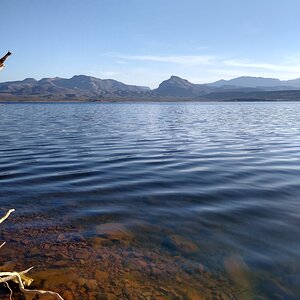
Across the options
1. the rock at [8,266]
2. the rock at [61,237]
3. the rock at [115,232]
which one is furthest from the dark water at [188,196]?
Result: the rock at [8,266]

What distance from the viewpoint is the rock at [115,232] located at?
888cm

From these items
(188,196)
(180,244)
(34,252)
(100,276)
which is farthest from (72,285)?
(188,196)

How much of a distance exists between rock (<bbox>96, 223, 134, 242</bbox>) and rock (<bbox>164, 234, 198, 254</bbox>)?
42.3 inches

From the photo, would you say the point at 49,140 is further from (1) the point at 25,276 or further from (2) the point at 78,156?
(1) the point at 25,276

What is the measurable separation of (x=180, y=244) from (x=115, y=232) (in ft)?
6.47

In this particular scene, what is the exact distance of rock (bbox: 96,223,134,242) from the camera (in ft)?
29.1

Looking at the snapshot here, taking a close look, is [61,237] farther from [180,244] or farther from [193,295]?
[193,295]

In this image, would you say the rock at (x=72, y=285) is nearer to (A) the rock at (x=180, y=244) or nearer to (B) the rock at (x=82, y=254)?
(B) the rock at (x=82, y=254)

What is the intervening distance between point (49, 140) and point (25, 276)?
23630mm

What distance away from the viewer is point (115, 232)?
923 cm

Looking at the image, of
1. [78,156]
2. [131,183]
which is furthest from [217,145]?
[131,183]

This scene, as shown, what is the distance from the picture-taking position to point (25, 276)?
6656mm

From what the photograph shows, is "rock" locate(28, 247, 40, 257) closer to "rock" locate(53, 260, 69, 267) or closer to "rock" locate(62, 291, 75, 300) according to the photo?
"rock" locate(53, 260, 69, 267)

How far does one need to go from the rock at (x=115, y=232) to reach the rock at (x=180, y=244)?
1.07 meters
